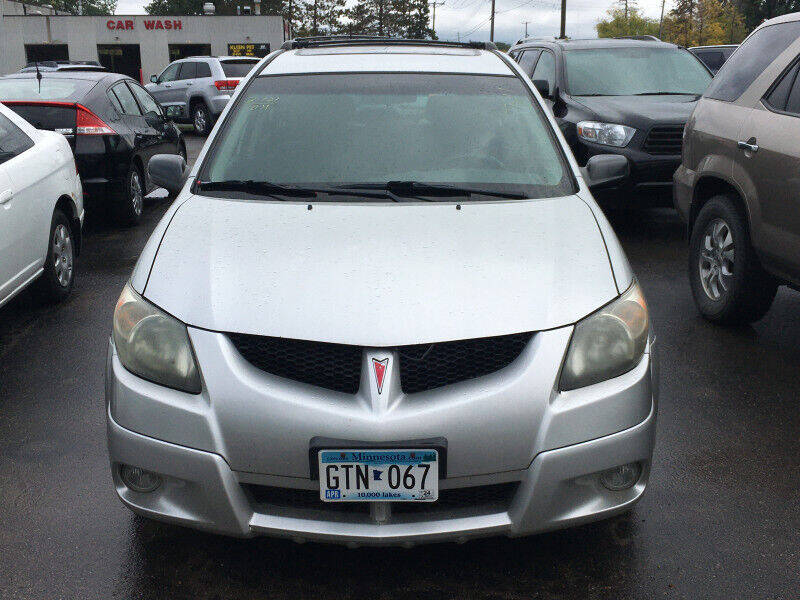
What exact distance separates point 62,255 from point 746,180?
4.52m

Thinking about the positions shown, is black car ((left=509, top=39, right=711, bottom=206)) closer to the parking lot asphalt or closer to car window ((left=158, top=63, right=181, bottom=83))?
the parking lot asphalt

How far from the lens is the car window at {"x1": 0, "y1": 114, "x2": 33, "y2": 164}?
5031mm

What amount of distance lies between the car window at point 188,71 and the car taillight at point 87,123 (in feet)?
46.2

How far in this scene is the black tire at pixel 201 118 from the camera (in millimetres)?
19953

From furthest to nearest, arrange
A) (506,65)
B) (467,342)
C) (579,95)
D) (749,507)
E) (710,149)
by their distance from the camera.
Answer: (579,95) → (710,149) → (506,65) → (749,507) → (467,342)

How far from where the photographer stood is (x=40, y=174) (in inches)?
208

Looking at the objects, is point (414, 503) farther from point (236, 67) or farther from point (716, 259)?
point (236, 67)

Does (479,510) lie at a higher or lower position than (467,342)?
lower

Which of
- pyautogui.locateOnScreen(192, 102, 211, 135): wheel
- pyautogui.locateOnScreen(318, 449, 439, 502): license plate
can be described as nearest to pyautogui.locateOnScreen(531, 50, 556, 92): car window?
pyautogui.locateOnScreen(318, 449, 439, 502): license plate

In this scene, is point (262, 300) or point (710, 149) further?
point (710, 149)

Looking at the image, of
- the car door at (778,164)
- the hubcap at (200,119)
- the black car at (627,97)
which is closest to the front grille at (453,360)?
the car door at (778,164)

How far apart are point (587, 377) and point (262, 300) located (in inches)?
39.8

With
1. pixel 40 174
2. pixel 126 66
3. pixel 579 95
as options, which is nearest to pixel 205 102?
pixel 579 95

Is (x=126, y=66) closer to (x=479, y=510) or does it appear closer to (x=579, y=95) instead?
(x=579, y=95)
